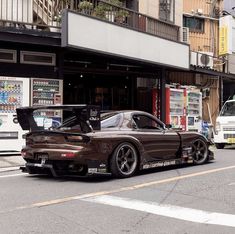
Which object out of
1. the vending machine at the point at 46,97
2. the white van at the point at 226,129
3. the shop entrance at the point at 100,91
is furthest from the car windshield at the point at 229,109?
the vending machine at the point at 46,97

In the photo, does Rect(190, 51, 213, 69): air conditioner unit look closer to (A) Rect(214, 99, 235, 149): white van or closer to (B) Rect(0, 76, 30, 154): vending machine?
(A) Rect(214, 99, 235, 149): white van

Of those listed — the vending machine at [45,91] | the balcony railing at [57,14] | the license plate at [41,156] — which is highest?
the balcony railing at [57,14]

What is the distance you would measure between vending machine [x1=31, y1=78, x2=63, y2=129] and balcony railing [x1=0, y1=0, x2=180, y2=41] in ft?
5.66

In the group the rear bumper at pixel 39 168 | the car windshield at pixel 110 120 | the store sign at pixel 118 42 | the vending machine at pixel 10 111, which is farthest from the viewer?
the store sign at pixel 118 42

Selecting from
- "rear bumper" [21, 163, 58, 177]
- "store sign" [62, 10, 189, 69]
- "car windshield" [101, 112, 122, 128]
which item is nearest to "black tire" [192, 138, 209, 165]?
"car windshield" [101, 112, 122, 128]

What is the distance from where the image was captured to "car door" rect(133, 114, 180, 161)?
1041 cm

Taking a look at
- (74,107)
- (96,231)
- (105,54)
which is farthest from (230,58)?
(96,231)

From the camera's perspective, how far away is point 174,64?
19.6 metres

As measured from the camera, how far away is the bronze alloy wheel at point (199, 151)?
1183 centimetres

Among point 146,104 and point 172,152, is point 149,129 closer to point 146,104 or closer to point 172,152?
point 172,152

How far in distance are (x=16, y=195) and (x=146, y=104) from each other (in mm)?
13796

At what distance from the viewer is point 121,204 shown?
287 inches

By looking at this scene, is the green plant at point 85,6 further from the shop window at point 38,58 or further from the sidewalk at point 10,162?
the sidewalk at point 10,162

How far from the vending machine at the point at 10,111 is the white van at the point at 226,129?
7008mm
